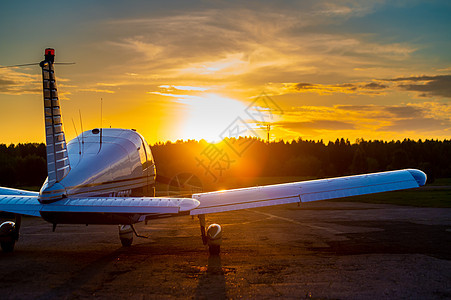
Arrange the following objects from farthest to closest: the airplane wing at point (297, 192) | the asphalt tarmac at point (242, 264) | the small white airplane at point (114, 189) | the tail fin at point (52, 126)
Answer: the airplane wing at point (297, 192) < the tail fin at point (52, 126) < the small white airplane at point (114, 189) < the asphalt tarmac at point (242, 264)

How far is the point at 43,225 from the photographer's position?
18.8m

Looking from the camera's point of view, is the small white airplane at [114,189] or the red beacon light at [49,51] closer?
the small white airplane at [114,189]

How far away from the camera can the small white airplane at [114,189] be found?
9000 mm

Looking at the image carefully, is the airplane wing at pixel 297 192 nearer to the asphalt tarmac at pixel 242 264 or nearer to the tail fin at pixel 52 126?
the tail fin at pixel 52 126

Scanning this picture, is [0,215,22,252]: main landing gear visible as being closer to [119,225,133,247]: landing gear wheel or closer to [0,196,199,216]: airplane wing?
[0,196,199,216]: airplane wing

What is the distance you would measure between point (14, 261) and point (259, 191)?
20.0ft

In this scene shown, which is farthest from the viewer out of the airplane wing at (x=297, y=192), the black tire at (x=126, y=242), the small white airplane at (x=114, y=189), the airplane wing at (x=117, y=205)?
the black tire at (x=126, y=242)

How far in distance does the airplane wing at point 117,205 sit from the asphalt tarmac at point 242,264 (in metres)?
1.30

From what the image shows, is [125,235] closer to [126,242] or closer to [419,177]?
[126,242]

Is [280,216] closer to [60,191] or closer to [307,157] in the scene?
[60,191]

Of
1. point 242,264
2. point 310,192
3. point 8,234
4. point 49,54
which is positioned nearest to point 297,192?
point 310,192

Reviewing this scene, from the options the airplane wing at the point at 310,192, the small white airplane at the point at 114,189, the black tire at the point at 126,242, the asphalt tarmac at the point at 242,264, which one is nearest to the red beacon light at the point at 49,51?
the small white airplane at the point at 114,189

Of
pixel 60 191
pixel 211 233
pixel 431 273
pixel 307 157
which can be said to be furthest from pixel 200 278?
pixel 307 157

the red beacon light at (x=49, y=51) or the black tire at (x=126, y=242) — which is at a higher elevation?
the red beacon light at (x=49, y=51)
